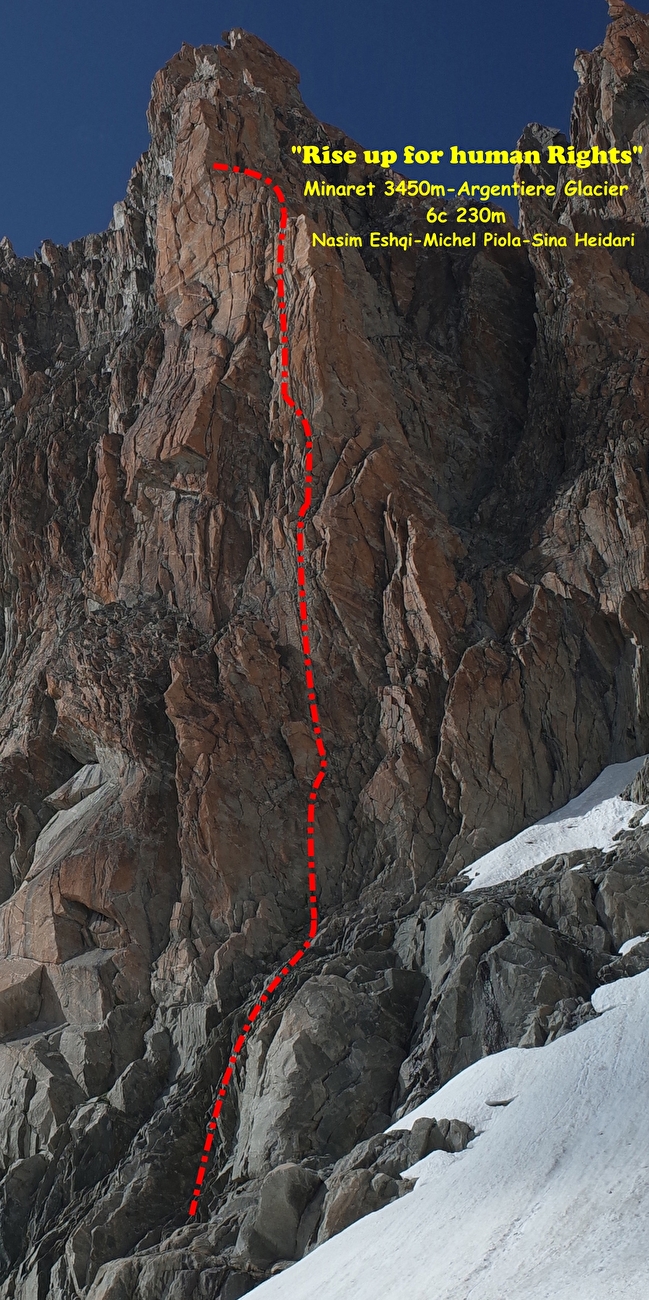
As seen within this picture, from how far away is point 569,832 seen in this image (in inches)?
1248

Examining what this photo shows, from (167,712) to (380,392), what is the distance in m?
14.1

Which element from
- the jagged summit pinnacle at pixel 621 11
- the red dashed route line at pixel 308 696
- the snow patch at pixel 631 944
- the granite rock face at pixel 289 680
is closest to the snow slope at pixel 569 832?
the granite rock face at pixel 289 680

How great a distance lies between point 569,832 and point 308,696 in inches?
385

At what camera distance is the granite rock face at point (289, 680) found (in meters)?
26.6

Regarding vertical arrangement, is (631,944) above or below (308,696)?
below

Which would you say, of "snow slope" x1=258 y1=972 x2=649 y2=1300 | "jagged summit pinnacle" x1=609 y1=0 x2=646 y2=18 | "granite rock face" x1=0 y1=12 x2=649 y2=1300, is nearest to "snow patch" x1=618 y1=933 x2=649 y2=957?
"granite rock face" x1=0 y1=12 x2=649 y2=1300

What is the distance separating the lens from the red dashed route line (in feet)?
94.3

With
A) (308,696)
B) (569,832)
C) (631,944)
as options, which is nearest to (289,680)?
(308,696)

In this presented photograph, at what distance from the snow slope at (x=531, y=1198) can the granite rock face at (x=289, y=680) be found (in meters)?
0.91

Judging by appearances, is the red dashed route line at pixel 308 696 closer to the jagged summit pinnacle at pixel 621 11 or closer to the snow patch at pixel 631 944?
the snow patch at pixel 631 944

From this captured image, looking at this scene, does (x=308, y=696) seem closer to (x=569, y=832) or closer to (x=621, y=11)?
(x=569, y=832)

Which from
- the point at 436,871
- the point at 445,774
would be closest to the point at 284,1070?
the point at 436,871

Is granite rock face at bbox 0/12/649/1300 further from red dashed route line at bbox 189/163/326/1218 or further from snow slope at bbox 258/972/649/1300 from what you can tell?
snow slope at bbox 258/972/649/1300

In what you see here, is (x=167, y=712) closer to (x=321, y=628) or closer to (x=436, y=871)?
(x=321, y=628)
